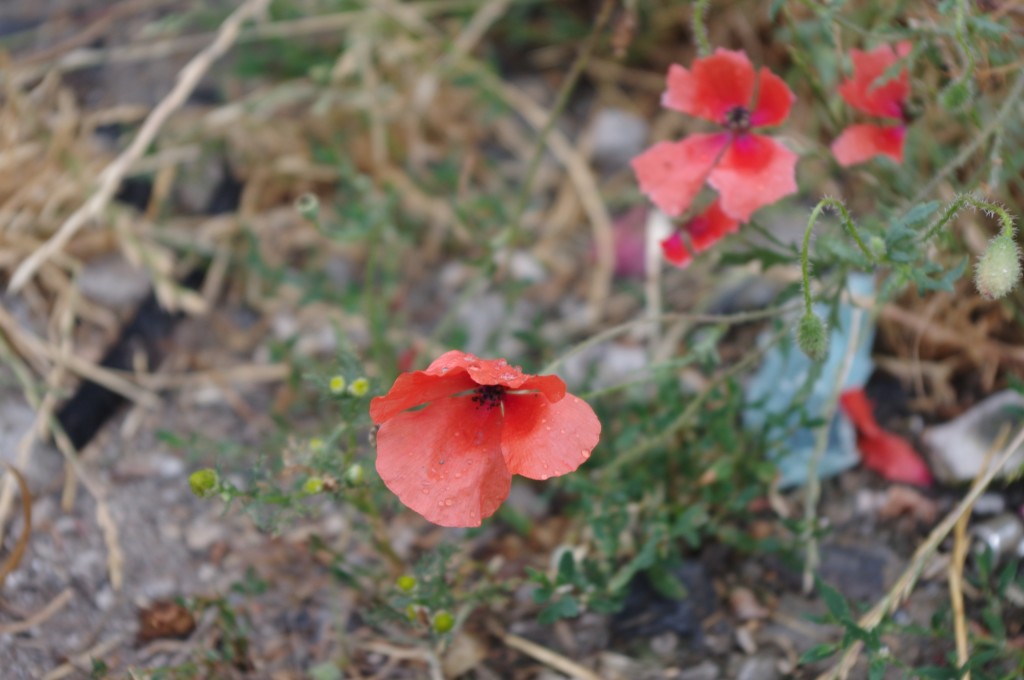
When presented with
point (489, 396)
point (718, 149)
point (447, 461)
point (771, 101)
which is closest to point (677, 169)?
point (718, 149)

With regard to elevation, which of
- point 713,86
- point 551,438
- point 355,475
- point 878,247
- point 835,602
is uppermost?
point 713,86

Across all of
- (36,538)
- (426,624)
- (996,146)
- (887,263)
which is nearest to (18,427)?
(36,538)

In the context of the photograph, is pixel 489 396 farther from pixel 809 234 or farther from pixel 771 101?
pixel 771 101

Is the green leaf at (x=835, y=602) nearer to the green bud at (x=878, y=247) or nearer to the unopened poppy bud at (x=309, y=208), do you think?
the green bud at (x=878, y=247)

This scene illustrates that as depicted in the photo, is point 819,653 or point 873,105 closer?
point 819,653

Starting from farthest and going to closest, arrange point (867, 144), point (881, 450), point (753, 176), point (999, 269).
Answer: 1. point (881, 450)
2. point (867, 144)
3. point (753, 176)
4. point (999, 269)

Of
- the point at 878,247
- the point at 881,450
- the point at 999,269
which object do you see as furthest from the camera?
the point at 881,450

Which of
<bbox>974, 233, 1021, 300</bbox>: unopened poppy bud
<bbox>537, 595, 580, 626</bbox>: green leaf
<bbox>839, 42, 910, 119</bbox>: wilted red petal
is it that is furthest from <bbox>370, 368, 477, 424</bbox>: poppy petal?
<bbox>839, 42, 910, 119</bbox>: wilted red petal

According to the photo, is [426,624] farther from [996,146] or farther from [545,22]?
[545,22]

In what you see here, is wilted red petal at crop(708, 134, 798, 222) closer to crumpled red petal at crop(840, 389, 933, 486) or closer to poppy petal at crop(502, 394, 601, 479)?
poppy petal at crop(502, 394, 601, 479)

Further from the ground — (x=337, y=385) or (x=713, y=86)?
(x=713, y=86)
